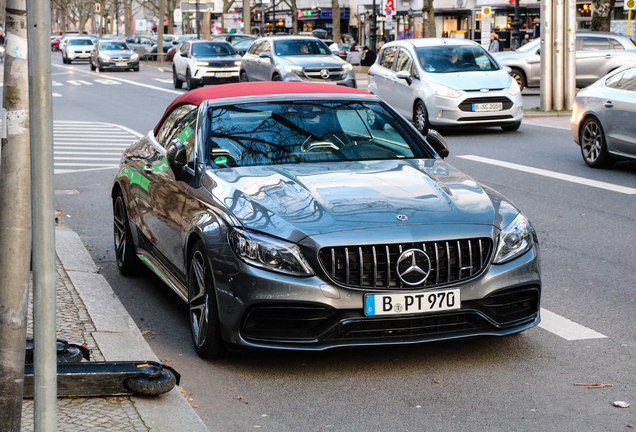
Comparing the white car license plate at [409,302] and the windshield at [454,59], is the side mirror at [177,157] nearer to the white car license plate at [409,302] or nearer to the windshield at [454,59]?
the white car license plate at [409,302]

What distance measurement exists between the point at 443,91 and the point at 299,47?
11316 mm

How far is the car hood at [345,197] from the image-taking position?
509 cm

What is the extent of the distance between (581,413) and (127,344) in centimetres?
246

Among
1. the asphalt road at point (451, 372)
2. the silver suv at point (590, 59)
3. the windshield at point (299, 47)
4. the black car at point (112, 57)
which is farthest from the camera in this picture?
the black car at point (112, 57)

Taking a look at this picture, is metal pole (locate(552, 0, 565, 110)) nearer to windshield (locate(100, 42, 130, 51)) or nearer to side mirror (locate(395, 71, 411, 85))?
side mirror (locate(395, 71, 411, 85))

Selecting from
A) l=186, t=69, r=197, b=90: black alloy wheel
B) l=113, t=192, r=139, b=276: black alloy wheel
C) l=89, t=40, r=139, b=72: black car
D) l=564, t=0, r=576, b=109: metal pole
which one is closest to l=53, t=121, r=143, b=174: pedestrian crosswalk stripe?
l=113, t=192, r=139, b=276: black alloy wheel

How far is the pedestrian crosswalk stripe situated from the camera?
48.8 feet

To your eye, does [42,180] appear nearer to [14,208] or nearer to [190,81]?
[14,208]

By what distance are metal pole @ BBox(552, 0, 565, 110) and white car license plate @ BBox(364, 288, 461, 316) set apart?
1701 centimetres

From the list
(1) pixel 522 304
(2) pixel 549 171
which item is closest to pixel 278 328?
(1) pixel 522 304

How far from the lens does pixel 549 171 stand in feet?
42.7

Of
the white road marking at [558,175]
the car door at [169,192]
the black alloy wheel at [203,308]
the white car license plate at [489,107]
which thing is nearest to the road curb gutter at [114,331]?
the black alloy wheel at [203,308]

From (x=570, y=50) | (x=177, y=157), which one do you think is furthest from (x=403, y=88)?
(x=177, y=157)

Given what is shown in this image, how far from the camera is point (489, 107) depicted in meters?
17.4
